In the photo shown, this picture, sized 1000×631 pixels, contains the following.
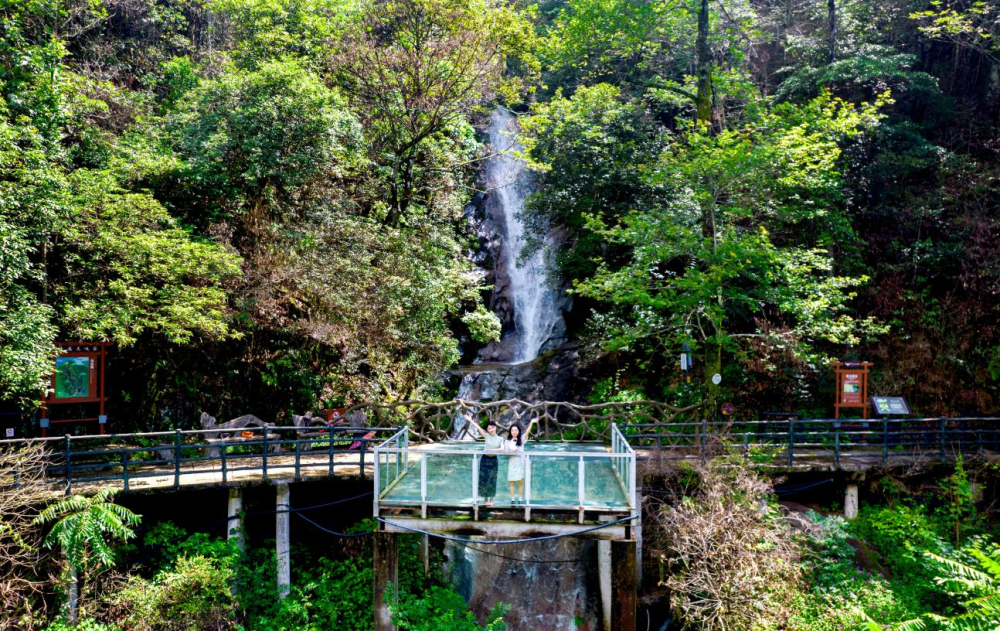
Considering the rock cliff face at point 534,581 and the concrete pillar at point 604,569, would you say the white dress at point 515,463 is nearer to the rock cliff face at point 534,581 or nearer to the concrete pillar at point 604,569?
the concrete pillar at point 604,569

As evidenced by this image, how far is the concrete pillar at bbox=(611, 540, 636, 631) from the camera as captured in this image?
382 inches

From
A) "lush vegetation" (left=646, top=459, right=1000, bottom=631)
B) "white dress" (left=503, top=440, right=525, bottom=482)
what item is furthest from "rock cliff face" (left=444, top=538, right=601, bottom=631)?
"white dress" (left=503, top=440, right=525, bottom=482)

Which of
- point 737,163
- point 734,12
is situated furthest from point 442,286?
point 734,12

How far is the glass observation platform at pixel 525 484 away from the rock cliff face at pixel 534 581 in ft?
14.0

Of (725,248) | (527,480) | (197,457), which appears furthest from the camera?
(725,248)

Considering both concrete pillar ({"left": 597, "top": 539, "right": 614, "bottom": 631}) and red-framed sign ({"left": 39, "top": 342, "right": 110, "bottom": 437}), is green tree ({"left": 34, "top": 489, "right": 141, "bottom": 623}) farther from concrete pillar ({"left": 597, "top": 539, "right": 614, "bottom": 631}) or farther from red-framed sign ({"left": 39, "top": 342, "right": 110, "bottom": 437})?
concrete pillar ({"left": 597, "top": 539, "right": 614, "bottom": 631})

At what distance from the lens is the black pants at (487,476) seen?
9609 millimetres

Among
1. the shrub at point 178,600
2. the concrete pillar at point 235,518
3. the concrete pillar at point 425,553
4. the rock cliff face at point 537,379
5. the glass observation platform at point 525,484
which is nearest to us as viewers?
the glass observation platform at point 525,484

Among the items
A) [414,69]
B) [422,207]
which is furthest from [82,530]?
[414,69]

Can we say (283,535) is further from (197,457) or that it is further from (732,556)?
(732,556)

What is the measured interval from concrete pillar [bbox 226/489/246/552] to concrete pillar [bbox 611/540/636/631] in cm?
695

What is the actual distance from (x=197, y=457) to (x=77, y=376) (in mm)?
2810

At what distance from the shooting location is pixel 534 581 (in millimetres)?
13750

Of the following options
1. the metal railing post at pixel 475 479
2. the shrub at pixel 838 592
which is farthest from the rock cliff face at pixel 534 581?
the metal railing post at pixel 475 479
